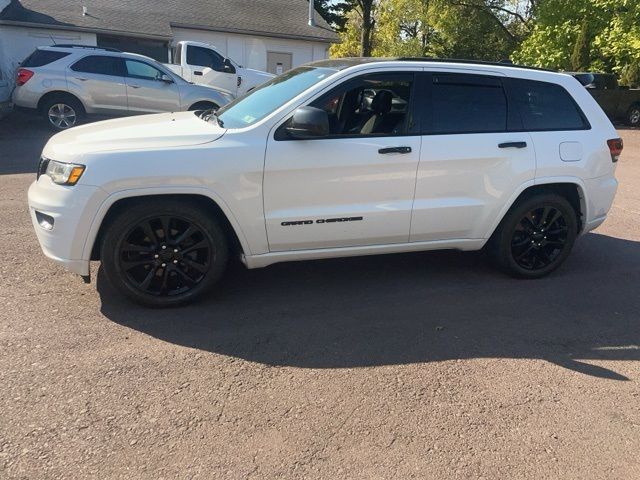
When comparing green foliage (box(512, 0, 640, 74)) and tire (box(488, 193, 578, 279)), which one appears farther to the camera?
green foliage (box(512, 0, 640, 74))

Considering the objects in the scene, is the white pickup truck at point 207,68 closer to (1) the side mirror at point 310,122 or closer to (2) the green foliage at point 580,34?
(1) the side mirror at point 310,122

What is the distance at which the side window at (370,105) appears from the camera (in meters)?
4.26

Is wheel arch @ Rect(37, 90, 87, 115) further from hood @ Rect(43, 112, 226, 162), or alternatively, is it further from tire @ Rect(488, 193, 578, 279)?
tire @ Rect(488, 193, 578, 279)

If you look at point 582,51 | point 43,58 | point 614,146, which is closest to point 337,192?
point 614,146

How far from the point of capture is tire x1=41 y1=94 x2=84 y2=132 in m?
12.2

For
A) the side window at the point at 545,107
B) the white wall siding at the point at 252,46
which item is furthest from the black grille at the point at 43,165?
the white wall siding at the point at 252,46

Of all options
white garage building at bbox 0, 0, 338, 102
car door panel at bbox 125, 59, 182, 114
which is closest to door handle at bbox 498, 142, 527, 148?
car door panel at bbox 125, 59, 182, 114

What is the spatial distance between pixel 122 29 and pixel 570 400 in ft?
69.4

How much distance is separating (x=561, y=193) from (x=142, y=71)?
10.4 m

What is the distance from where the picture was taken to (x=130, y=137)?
3855mm

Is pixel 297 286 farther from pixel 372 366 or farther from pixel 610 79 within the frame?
pixel 610 79

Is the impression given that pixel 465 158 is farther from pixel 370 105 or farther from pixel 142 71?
pixel 142 71

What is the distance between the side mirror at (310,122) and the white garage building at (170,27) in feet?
51.1

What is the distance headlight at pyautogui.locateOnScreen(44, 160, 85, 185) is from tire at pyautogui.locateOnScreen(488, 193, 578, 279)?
11.2 feet
